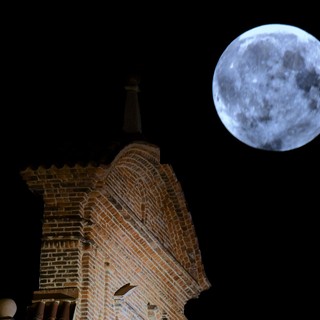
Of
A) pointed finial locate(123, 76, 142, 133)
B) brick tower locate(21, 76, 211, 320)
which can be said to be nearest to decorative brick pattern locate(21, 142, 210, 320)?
brick tower locate(21, 76, 211, 320)

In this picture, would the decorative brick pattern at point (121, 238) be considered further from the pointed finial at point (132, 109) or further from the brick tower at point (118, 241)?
the pointed finial at point (132, 109)

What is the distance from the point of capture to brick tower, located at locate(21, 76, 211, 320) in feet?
40.0

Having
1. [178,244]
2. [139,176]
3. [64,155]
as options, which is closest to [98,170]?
[64,155]

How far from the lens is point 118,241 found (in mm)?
13789

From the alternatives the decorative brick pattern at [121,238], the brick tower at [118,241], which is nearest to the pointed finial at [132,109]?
the brick tower at [118,241]

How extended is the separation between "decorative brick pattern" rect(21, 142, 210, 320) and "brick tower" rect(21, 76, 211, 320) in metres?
0.02

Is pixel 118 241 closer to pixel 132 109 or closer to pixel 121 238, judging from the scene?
pixel 121 238

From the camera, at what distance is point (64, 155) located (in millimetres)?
12875

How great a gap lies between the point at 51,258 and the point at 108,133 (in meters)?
2.50

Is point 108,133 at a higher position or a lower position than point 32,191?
higher

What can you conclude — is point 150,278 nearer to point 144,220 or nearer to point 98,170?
point 144,220

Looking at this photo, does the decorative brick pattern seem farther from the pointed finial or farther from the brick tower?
the pointed finial

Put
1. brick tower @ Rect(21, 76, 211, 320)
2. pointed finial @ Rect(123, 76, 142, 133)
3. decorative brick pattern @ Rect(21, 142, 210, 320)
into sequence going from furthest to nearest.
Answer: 1. pointed finial @ Rect(123, 76, 142, 133)
2. decorative brick pattern @ Rect(21, 142, 210, 320)
3. brick tower @ Rect(21, 76, 211, 320)

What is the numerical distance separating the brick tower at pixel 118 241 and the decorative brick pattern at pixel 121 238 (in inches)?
0.6
